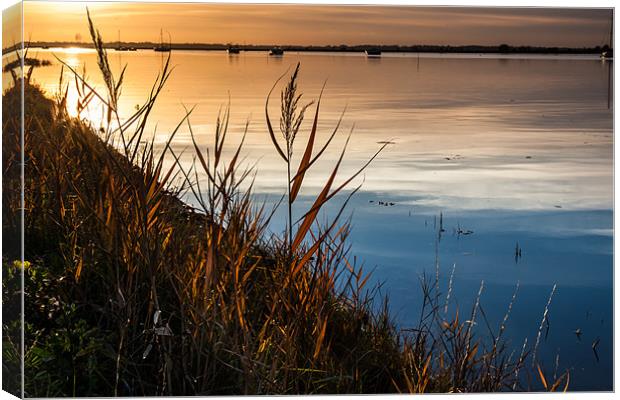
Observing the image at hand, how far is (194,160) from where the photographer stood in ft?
10.7

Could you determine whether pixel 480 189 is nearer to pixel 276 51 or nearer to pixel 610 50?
pixel 610 50

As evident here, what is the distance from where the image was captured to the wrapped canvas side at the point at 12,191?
9.32 ft

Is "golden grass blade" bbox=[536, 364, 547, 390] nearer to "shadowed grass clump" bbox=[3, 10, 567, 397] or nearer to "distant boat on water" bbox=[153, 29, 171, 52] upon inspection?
"shadowed grass clump" bbox=[3, 10, 567, 397]

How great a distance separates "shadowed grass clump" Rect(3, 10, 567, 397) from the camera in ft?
9.36

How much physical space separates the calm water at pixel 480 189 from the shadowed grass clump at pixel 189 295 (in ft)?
0.55

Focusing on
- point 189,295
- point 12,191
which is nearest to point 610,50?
point 189,295

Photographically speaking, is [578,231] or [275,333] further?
[578,231]

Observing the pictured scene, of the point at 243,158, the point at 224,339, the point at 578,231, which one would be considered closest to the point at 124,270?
the point at 224,339

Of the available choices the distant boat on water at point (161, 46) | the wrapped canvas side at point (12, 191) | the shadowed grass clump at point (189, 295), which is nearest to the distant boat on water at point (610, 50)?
the shadowed grass clump at point (189, 295)

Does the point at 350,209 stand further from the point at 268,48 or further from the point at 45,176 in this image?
the point at 45,176

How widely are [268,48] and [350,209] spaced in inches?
26.5

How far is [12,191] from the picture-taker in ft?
9.53

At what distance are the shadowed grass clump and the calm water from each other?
17 centimetres

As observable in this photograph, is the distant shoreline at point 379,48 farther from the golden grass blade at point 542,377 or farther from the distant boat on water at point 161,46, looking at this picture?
the golden grass blade at point 542,377
